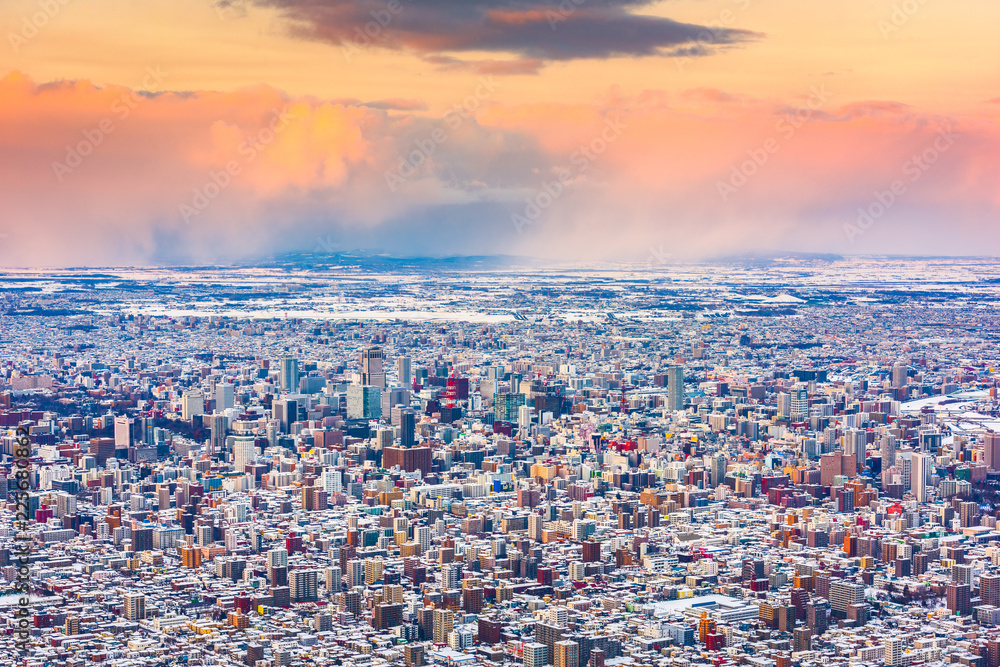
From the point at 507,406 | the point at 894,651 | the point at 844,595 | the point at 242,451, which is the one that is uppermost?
the point at 507,406

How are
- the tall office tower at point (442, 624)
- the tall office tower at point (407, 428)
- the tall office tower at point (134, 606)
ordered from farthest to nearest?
the tall office tower at point (407, 428), the tall office tower at point (134, 606), the tall office tower at point (442, 624)

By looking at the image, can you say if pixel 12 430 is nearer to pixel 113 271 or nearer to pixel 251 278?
pixel 251 278

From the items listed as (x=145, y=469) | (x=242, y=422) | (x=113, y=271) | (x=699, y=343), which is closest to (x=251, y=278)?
(x=113, y=271)

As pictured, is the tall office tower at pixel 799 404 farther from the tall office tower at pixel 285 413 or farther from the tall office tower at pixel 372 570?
the tall office tower at pixel 372 570

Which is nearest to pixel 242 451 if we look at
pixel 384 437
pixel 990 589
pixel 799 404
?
pixel 384 437

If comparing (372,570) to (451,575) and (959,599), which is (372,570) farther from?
(959,599)

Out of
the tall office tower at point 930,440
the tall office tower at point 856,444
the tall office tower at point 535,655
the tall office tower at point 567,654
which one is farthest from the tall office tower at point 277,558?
the tall office tower at point 930,440
